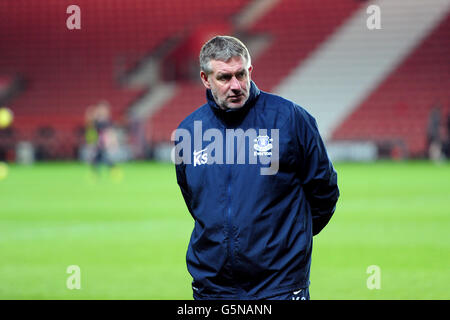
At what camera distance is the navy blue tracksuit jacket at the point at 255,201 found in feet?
12.1

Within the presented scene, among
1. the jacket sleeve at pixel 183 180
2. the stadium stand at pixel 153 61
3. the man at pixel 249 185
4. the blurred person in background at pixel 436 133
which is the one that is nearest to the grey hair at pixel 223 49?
the man at pixel 249 185

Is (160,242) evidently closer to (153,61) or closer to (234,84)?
(234,84)

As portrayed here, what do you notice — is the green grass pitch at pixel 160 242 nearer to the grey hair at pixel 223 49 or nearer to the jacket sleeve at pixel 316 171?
the jacket sleeve at pixel 316 171

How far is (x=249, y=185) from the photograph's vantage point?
368cm

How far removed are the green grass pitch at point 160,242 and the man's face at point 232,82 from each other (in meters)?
3.64

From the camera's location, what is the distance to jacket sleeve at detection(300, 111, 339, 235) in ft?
12.3

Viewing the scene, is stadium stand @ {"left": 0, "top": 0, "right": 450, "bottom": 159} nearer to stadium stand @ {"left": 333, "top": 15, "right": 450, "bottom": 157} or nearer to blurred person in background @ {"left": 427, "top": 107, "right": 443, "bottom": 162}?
stadium stand @ {"left": 333, "top": 15, "right": 450, "bottom": 157}

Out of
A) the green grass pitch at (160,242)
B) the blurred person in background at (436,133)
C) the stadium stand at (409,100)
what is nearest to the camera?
the green grass pitch at (160,242)

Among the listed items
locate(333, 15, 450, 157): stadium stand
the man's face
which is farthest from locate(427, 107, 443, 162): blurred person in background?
the man's face

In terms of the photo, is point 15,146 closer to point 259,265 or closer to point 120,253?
point 120,253

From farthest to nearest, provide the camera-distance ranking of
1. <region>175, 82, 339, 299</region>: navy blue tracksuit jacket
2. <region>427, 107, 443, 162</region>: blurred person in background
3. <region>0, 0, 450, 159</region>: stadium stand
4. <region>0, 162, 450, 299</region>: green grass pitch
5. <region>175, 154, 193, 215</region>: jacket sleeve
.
→ <region>0, 0, 450, 159</region>: stadium stand → <region>427, 107, 443, 162</region>: blurred person in background → <region>0, 162, 450, 299</region>: green grass pitch → <region>175, 154, 193, 215</region>: jacket sleeve → <region>175, 82, 339, 299</region>: navy blue tracksuit jacket

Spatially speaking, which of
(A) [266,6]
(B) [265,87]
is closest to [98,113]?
(B) [265,87]

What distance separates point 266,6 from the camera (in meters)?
36.8
